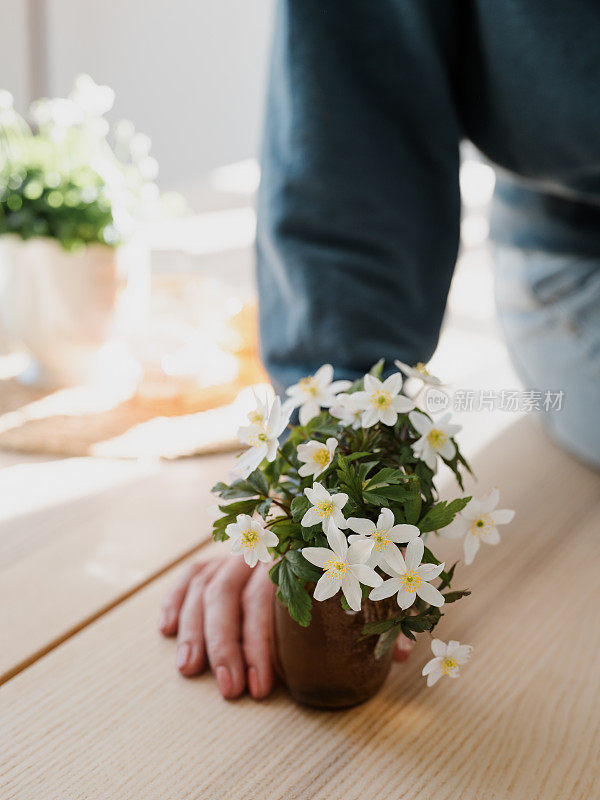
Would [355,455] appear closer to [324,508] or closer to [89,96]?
[324,508]

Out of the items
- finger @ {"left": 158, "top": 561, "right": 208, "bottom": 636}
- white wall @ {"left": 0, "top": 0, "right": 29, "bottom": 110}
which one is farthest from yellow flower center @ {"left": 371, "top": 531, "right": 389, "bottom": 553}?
white wall @ {"left": 0, "top": 0, "right": 29, "bottom": 110}

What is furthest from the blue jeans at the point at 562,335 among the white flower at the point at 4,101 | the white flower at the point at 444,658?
the white flower at the point at 4,101

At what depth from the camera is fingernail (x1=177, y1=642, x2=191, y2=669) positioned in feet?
2.01

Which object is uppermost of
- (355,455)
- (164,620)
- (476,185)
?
(355,455)

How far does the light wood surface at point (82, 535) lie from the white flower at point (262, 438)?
0.25m

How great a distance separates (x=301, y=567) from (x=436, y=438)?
0.40 ft

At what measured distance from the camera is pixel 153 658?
628 millimetres

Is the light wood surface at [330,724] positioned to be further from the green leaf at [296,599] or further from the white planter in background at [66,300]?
the white planter in background at [66,300]

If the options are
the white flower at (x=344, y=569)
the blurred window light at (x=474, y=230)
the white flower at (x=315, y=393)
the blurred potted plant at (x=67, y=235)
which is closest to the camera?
the white flower at (x=344, y=569)

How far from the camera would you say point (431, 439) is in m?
0.53

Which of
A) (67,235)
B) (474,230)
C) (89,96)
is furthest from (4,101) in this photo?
(474,230)

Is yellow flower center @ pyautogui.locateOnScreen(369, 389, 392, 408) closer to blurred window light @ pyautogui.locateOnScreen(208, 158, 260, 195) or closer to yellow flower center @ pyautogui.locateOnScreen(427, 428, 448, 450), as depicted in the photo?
yellow flower center @ pyautogui.locateOnScreen(427, 428, 448, 450)

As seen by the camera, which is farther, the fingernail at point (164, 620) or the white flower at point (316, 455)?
the fingernail at point (164, 620)

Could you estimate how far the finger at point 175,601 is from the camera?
2.14 ft
